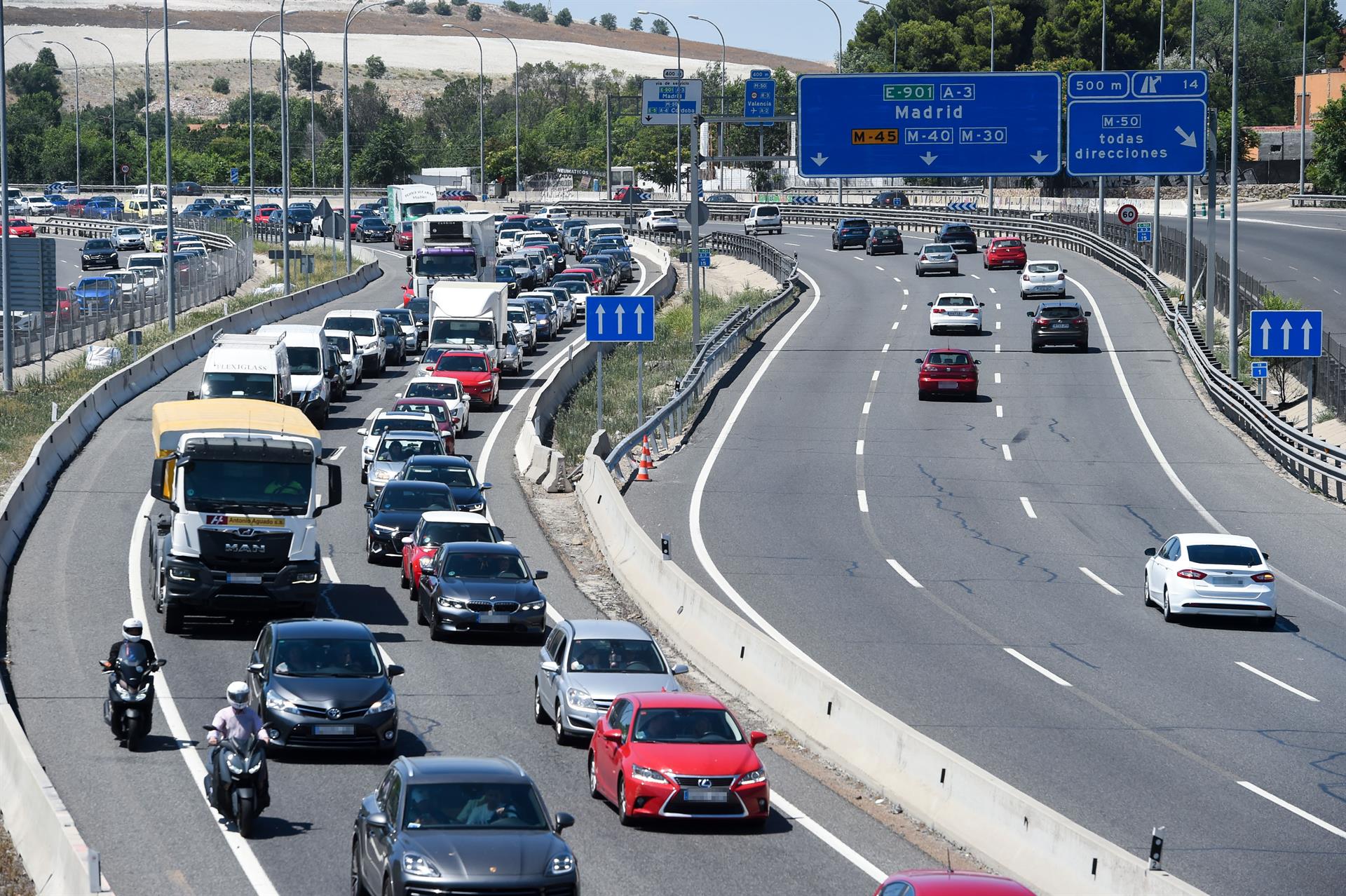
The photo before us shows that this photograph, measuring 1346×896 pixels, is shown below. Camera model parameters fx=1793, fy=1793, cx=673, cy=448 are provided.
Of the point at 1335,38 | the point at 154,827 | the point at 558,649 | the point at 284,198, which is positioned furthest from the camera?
the point at 1335,38

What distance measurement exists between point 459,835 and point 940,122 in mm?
33979

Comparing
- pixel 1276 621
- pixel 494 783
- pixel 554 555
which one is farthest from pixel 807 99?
pixel 494 783

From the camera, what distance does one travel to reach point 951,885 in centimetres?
1182

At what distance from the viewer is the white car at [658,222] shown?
102750mm

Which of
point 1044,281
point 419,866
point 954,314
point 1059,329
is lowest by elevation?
point 419,866

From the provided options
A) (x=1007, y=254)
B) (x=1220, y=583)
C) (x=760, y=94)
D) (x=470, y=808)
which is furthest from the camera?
(x=1007, y=254)

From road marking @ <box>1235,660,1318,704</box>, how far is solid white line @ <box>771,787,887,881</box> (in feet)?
28.6

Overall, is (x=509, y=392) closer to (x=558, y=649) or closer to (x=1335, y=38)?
(x=558, y=649)

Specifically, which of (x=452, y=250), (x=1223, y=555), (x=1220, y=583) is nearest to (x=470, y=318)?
(x=452, y=250)

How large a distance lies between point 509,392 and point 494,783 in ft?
121

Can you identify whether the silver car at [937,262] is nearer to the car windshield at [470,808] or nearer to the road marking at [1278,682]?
the road marking at [1278,682]

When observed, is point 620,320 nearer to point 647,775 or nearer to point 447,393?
point 447,393

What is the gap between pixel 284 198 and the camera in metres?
65.4

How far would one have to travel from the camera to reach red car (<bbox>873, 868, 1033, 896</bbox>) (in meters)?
11.8
